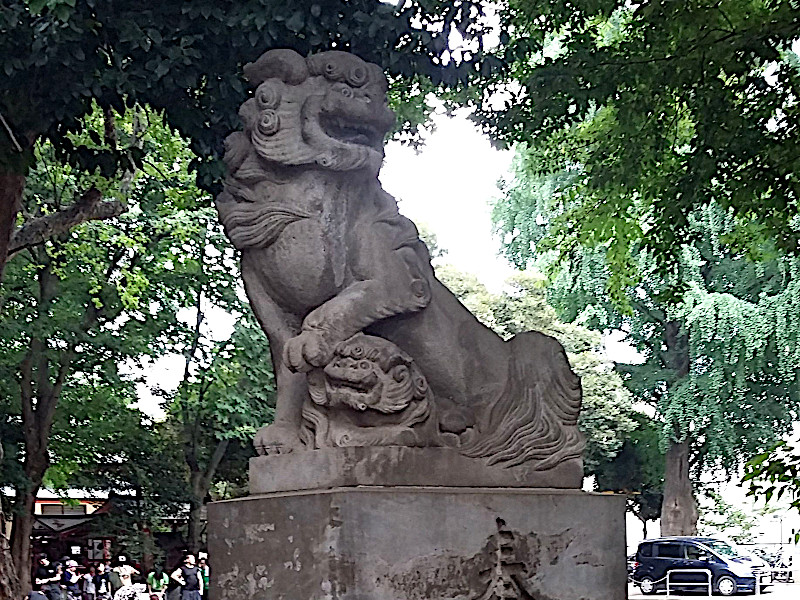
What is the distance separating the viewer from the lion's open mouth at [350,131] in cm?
562

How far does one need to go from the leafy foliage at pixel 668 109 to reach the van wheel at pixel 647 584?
17.1 m

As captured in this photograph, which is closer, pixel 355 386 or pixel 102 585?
pixel 355 386

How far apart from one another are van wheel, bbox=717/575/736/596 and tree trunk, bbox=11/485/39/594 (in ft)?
49.3

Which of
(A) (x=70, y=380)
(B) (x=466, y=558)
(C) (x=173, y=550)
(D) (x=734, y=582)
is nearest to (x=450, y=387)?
(B) (x=466, y=558)

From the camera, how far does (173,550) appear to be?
A: 30.7m

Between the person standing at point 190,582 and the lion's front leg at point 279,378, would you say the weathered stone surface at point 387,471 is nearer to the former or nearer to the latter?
the lion's front leg at point 279,378

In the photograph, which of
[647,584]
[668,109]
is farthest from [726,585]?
[668,109]

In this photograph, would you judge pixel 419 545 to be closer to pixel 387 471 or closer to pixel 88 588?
pixel 387 471

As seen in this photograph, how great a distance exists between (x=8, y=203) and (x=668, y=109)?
542 cm

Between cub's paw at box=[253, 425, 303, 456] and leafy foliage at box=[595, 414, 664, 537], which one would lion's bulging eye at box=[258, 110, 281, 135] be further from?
leafy foliage at box=[595, 414, 664, 537]

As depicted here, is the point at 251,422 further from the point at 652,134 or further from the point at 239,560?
the point at 239,560

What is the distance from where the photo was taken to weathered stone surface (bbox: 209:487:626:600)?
15.8 ft

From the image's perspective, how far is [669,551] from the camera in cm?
2717

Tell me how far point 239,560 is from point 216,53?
324 centimetres
